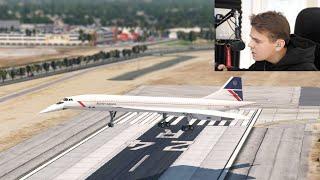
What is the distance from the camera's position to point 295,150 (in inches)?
3172

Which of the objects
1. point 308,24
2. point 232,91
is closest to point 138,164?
point 232,91

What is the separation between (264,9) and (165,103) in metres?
37.4

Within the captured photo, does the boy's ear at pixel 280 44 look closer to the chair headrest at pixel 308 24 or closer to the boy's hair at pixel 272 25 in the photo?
the boy's hair at pixel 272 25

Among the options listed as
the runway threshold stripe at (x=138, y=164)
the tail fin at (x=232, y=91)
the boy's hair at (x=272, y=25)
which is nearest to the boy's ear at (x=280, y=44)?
the boy's hair at (x=272, y=25)

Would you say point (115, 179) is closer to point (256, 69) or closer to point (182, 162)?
point (182, 162)

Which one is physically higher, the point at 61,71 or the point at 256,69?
the point at 256,69

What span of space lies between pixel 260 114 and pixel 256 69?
5115 cm

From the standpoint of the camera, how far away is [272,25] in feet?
185

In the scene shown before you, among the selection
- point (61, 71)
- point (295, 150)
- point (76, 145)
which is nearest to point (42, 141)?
point (76, 145)

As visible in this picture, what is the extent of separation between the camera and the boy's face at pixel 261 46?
55.7 meters

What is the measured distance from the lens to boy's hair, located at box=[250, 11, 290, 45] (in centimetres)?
5569

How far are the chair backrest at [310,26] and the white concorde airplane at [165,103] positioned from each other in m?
34.2

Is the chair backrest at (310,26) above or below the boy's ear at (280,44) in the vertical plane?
above

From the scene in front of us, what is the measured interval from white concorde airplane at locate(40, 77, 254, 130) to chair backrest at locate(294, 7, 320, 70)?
34.2 m
